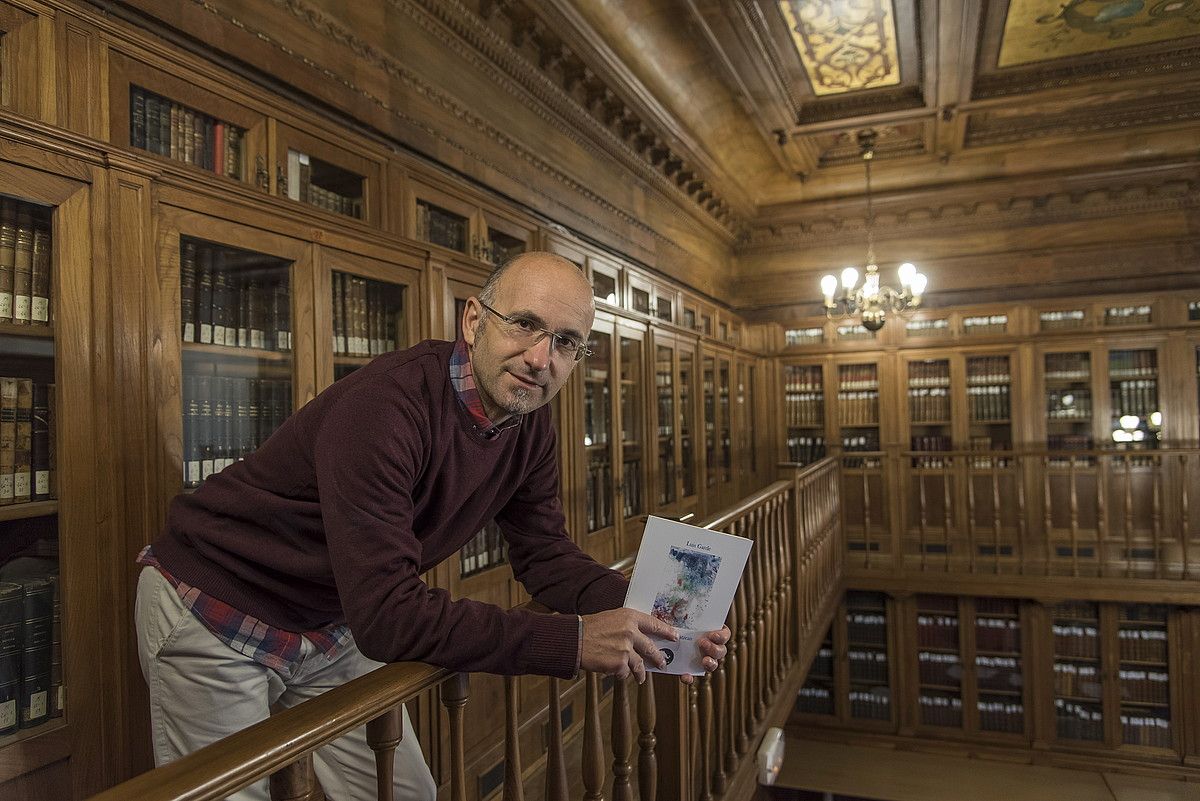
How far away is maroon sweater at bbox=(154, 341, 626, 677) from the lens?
1172 millimetres

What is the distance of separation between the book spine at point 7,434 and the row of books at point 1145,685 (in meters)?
8.16

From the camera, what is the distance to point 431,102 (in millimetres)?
3305

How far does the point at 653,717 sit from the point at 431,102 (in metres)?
2.65

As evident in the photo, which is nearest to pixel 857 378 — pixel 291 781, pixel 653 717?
pixel 653 717

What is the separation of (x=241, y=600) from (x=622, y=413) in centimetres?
356

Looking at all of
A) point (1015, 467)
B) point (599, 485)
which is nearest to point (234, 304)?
point (599, 485)

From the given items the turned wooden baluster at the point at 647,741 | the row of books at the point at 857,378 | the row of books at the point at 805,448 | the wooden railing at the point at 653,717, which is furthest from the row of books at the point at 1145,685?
the turned wooden baluster at the point at 647,741

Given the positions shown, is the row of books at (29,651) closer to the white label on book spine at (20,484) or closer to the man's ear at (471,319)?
the white label on book spine at (20,484)

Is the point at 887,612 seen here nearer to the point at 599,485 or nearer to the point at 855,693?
the point at 855,693

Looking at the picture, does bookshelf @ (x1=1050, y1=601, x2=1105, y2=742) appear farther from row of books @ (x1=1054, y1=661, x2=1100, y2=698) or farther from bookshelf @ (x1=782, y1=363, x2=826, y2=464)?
bookshelf @ (x1=782, y1=363, x2=826, y2=464)

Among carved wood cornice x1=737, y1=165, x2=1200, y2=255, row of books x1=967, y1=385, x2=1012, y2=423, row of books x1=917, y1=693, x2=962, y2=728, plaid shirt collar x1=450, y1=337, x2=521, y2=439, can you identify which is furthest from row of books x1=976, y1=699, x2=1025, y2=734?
plaid shirt collar x1=450, y1=337, x2=521, y2=439

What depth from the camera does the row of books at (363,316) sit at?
8.71ft

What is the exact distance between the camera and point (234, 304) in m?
2.27

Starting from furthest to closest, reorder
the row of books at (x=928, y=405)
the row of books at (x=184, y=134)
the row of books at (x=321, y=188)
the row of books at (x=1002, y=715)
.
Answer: the row of books at (x=928, y=405) < the row of books at (x=1002, y=715) < the row of books at (x=321, y=188) < the row of books at (x=184, y=134)
